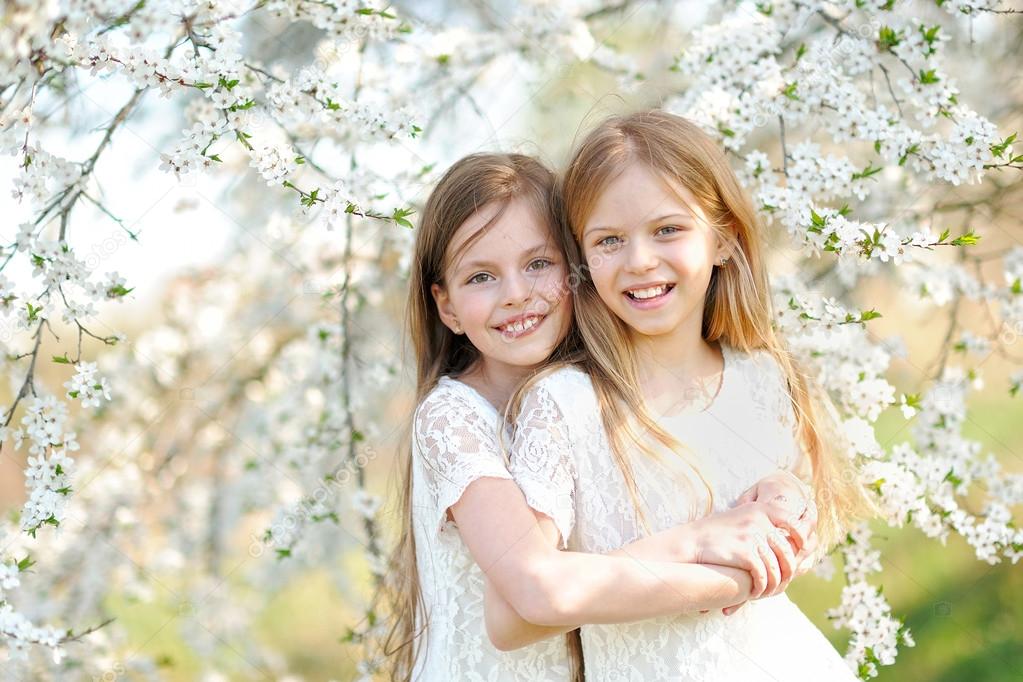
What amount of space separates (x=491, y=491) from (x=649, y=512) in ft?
0.80

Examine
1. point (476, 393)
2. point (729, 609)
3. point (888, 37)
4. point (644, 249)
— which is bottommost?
point (729, 609)

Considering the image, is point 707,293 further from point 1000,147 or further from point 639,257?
point 1000,147

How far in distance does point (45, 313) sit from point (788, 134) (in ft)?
6.49

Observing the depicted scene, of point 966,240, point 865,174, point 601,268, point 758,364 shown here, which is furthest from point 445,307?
point 966,240

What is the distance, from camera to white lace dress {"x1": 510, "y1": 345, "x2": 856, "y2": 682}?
1.34m

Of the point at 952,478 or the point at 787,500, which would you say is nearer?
the point at 787,500

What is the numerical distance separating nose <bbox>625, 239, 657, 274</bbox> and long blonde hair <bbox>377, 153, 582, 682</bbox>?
0.13 meters

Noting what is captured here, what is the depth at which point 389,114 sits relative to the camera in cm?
171

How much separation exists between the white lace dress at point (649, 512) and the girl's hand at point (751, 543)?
74 mm

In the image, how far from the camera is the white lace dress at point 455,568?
1358 mm

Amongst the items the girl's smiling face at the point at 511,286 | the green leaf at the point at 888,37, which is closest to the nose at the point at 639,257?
the girl's smiling face at the point at 511,286

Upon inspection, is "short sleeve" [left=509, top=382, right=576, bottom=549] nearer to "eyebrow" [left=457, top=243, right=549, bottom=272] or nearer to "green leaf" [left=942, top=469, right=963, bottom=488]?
"eyebrow" [left=457, top=243, right=549, bottom=272]

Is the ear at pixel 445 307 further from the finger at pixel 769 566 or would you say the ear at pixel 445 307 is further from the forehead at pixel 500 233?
the finger at pixel 769 566

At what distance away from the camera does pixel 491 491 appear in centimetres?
129
